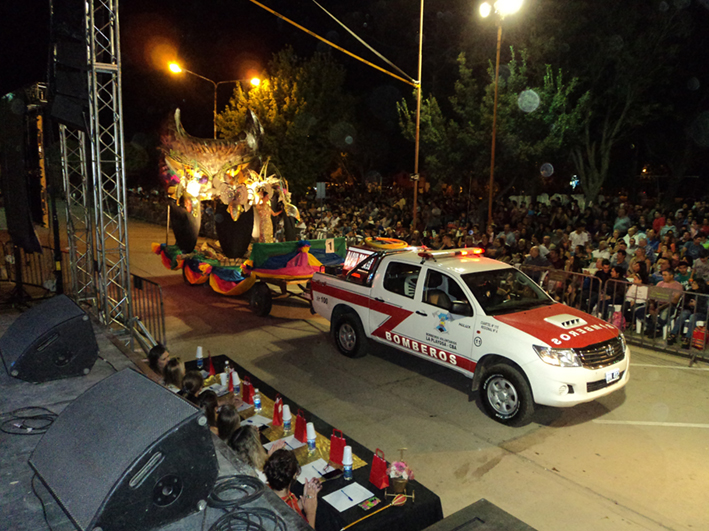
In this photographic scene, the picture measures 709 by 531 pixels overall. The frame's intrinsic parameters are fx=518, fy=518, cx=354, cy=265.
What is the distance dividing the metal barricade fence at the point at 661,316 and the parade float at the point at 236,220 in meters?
6.15

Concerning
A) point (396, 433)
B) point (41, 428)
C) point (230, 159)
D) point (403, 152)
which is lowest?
point (396, 433)

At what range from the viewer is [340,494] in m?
4.08

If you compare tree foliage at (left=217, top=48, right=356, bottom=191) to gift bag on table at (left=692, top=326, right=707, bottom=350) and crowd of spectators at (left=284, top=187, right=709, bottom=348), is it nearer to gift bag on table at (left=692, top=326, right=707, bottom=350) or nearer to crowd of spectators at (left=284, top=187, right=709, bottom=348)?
crowd of spectators at (left=284, top=187, right=709, bottom=348)

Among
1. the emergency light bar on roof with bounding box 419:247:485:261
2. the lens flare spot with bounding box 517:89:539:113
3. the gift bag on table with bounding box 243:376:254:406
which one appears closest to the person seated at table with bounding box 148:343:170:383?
the gift bag on table with bounding box 243:376:254:406

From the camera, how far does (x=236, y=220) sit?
13.5 meters

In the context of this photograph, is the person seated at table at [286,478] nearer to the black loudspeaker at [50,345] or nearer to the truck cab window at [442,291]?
the black loudspeaker at [50,345]

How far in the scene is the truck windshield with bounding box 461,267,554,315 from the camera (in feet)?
22.8

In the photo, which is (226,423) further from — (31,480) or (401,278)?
(401,278)

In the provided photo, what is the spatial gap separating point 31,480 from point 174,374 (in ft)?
7.58

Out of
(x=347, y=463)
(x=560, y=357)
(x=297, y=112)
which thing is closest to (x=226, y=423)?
(x=347, y=463)

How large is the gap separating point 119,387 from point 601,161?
73.9 feet

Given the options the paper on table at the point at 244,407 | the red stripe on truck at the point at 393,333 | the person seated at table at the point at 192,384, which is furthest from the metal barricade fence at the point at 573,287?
the person seated at table at the point at 192,384

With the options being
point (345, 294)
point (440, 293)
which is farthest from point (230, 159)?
point (440, 293)

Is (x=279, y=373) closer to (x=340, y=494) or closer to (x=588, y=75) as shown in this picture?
(x=340, y=494)
